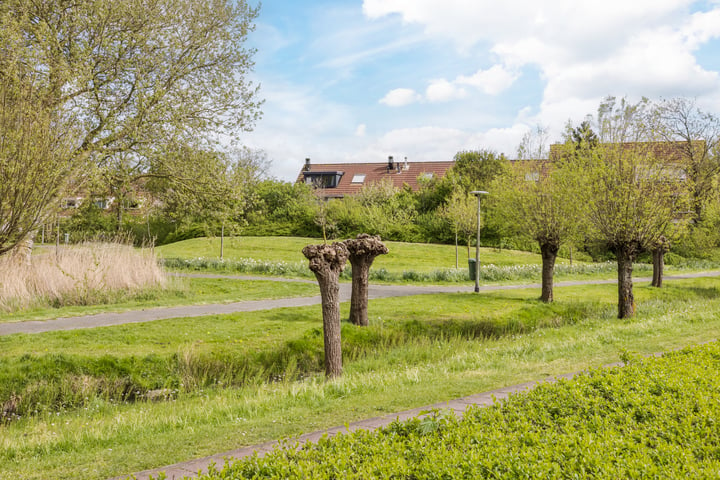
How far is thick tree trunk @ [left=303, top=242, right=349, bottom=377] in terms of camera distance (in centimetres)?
1032

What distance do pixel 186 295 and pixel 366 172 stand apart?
139 feet

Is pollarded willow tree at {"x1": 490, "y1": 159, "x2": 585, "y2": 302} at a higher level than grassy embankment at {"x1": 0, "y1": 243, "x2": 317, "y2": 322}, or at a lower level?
higher

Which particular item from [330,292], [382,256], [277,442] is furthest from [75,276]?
[382,256]

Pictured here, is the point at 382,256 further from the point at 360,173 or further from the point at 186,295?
the point at 360,173

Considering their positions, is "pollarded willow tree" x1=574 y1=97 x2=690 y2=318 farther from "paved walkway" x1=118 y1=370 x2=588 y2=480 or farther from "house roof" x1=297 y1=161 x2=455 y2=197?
"house roof" x1=297 y1=161 x2=455 y2=197

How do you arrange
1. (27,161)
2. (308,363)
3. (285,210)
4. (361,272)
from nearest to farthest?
(27,161), (308,363), (361,272), (285,210)

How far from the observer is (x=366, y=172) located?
59.2 m

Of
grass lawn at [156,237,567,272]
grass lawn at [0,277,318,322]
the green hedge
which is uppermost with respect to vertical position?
grass lawn at [156,237,567,272]

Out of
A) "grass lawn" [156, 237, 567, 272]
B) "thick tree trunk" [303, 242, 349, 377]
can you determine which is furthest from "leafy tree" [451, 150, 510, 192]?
"thick tree trunk" [303, 242, 349, 377]

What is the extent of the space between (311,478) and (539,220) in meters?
16.2

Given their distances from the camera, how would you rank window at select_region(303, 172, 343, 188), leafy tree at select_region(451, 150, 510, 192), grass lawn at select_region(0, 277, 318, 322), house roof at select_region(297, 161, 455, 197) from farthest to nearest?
window at select_region(303, 172, 343, 188), house roof at select_region(297, 161, 455, 197), leafy tree at select_region(451, 150, 510, 192), grass lawn at select_region(0, 277, 318, 322)

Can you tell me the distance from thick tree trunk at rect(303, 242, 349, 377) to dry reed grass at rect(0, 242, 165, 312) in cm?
797

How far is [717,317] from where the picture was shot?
1520 cm

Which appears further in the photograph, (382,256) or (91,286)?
(382,256)
